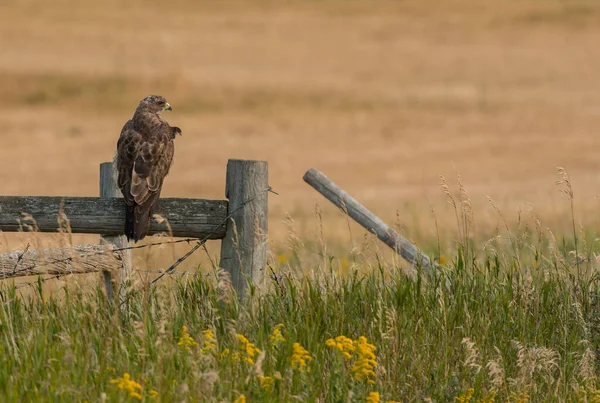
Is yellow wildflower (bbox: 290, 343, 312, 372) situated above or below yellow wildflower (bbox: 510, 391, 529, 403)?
above

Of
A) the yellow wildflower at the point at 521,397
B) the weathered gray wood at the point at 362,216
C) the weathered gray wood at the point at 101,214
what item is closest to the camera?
the yellow wildflower at the point at 521,397

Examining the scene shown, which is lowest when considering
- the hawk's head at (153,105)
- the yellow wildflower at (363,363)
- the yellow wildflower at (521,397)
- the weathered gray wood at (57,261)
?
the yellow wildflower at (521,397)

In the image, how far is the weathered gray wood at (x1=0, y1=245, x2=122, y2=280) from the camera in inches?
258

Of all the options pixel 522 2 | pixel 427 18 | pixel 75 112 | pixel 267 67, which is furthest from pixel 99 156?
pixel 522 2

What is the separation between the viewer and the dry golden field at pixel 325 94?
1167 inches

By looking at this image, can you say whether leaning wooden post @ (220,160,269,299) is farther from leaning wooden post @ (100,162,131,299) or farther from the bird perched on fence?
leaning wooden post @ (100,162,131,299)

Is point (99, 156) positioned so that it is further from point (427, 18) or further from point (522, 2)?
point (522, 2)

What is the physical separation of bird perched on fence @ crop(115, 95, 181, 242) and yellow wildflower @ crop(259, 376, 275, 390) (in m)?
A: 1.49

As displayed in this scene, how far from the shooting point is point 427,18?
56438 mm

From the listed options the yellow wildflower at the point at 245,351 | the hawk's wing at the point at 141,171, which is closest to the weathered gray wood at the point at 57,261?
the hawk's wing at the point at 141,171

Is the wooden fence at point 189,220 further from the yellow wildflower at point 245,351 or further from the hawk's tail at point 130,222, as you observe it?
the yellow wildflower at point 245,351

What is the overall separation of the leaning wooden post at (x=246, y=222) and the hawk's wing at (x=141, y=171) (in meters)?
0.49

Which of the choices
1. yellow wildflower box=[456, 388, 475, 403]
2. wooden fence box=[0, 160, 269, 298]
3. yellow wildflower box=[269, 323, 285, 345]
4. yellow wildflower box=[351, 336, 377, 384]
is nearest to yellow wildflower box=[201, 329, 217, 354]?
yellow wildflower box=[269, 323, 285, 345]

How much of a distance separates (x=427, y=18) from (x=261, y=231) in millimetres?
51342
